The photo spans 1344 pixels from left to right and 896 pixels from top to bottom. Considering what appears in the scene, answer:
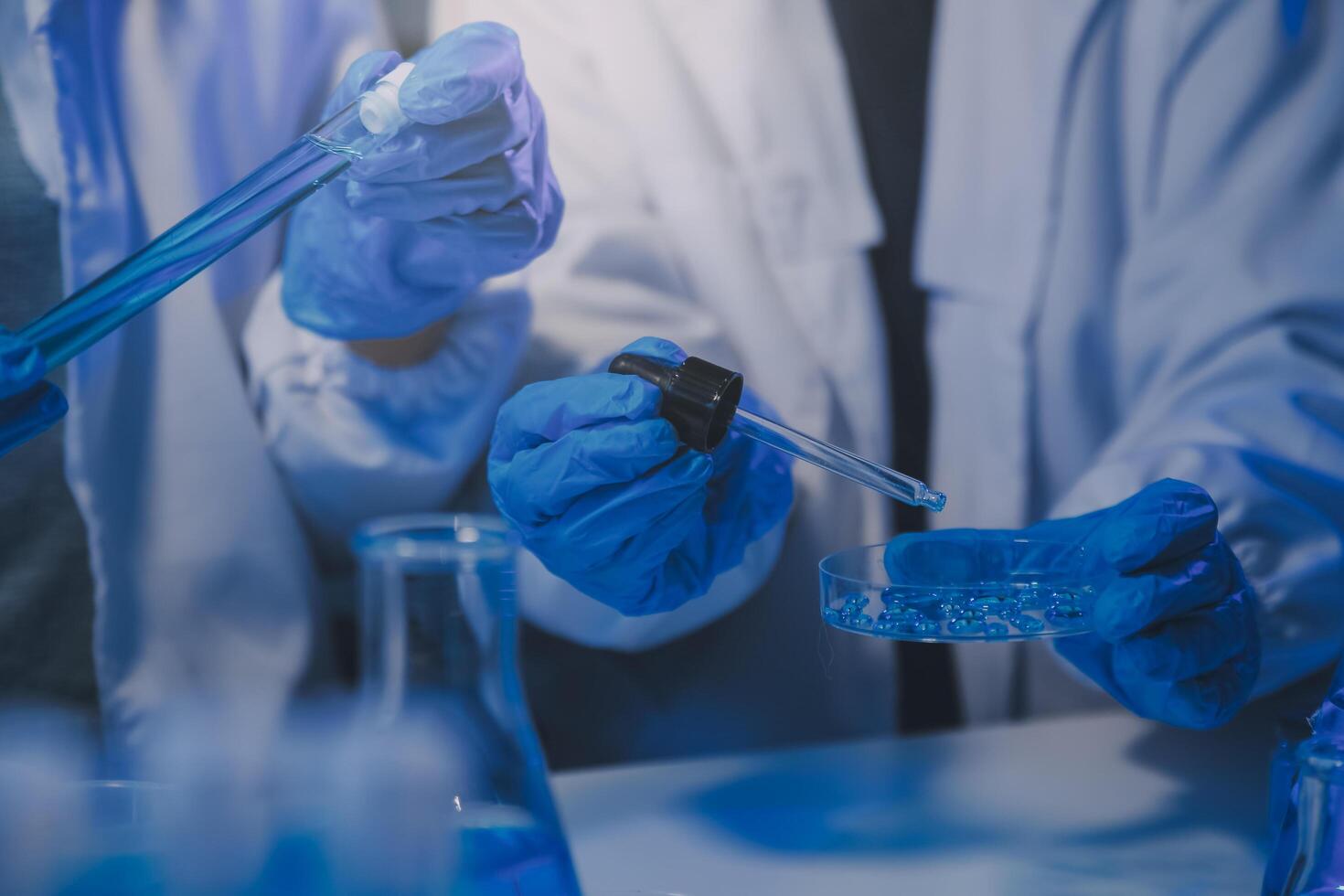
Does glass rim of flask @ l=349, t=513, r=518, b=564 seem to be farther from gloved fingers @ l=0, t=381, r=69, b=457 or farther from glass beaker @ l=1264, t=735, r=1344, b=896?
glass beaker @ l=1264, t=735, r=1344, b=896

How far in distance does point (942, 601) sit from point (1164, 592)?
0.55ft

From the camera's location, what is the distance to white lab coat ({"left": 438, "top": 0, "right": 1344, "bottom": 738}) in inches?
44.1

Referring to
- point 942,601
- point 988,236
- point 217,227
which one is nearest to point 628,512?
point 942,601

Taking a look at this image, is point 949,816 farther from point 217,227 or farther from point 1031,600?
point 217,227

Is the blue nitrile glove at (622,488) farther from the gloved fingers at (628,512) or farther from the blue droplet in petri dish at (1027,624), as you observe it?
the blue droplet in petri dish at (1027,624)

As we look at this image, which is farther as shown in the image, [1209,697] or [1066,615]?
[1209,697]

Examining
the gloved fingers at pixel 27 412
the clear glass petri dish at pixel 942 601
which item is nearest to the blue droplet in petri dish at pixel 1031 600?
the clear glass petri dish at pixel 942 601

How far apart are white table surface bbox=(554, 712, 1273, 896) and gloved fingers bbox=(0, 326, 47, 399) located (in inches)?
20.6

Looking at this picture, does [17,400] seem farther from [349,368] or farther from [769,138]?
[769,138]

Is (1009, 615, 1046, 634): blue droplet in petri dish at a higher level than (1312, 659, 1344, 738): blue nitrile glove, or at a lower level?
higher

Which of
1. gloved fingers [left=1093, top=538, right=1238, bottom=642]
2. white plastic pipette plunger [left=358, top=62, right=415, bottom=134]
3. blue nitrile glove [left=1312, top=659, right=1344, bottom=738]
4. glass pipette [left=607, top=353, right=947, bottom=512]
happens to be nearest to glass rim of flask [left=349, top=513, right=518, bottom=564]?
glass pipette [left=607, top=353, right=947, bottom=512]

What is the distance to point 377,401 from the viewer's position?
101cm

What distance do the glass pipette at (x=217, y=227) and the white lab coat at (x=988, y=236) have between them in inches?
15.6

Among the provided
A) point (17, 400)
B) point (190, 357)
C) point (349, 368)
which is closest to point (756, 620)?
point (349, 368)
